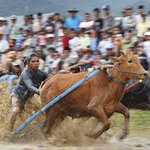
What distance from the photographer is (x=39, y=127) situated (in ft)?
26.0

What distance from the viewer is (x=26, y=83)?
766 centimetres

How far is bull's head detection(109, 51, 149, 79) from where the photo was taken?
22.8 feet

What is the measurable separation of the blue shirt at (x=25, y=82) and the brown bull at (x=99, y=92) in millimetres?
413

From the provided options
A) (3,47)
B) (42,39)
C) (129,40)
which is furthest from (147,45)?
(3,47)

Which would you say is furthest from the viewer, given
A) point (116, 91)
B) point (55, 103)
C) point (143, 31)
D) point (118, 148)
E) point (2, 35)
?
point (2, 35)

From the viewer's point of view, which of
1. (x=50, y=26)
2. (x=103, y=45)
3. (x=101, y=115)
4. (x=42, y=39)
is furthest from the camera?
(x=50, y=26)

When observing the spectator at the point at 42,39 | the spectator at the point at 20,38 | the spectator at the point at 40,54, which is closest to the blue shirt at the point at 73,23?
the spectator at the point at 42,39

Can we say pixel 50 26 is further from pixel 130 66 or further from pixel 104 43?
pixel 130 66

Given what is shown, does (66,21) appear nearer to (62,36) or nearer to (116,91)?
(62,36)

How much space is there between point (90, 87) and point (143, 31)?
362 centimetres

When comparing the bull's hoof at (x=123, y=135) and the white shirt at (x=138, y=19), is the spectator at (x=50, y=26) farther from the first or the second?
the bull's hoof at (x=123, y=135)

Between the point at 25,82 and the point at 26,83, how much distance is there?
0.14 ft

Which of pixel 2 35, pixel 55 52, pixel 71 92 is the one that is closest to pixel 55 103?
pixel 71 92

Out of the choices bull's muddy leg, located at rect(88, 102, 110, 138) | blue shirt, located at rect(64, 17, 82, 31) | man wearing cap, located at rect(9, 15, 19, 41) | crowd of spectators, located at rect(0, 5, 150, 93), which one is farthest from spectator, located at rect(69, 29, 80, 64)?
bull's muddy leg, located at rect(88, 102, 110, 138)
